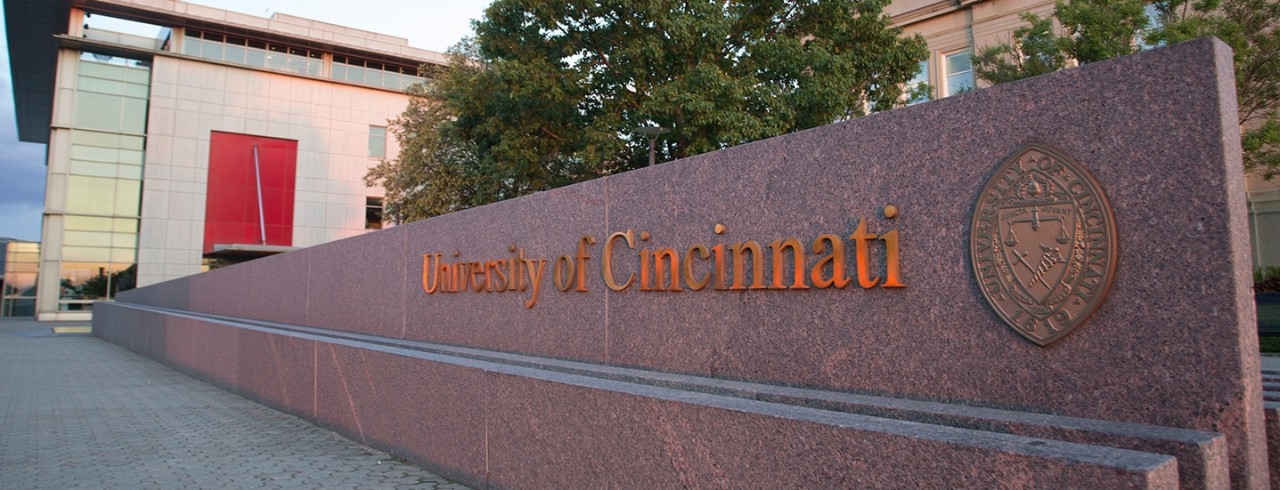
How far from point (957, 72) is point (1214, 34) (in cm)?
1295

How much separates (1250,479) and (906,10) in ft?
104

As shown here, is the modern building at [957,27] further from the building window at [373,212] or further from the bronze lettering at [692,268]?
the building window at [373,212]

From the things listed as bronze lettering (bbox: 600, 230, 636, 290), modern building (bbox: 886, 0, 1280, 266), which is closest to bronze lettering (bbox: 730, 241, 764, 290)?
bronze lettering (bbox: 600, 230, 636, 290)

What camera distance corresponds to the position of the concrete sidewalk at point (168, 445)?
19.4ft

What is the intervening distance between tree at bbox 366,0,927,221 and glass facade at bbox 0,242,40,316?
48.3 metres

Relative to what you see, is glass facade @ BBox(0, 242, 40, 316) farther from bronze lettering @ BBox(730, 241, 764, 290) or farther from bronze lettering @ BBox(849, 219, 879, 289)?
bronze lettering @ BBox(849, 219, 879, 289)

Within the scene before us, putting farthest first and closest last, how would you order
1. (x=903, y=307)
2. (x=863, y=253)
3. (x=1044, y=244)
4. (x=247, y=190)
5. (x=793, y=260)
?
1. (x=247, y=190)
2. (x=793, y=260)
3. (x=863, y=253)
4. (x=903, y=307)
5. (x=1044, y=244)

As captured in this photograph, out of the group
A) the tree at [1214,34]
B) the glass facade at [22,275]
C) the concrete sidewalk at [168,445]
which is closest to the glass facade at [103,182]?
the glass facade at [22,275]

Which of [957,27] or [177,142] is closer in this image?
[957,27]

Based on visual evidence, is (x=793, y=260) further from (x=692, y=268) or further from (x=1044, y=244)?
(x=1044, y=244)

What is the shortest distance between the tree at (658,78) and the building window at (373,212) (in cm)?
2996

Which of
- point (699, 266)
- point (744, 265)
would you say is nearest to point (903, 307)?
point (744, 265)

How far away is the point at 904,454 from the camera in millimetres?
2738

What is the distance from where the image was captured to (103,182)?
42.8 metres
